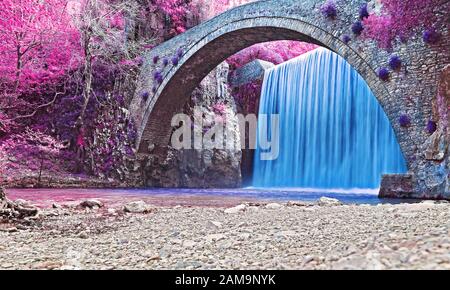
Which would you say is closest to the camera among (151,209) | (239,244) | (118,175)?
(239,244)

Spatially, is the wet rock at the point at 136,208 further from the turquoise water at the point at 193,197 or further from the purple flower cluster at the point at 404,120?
the purple flower cluster at the point at 404,120

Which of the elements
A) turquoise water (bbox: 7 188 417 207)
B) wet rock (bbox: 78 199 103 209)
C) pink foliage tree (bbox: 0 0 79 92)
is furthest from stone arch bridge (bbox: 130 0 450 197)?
wet rock (bbox: 78 199 103 209)

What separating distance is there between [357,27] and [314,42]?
178 cm

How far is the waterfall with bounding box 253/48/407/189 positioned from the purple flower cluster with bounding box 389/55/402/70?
3215 millimetres

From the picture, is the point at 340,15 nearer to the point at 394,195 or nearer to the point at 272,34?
the point at 272,34

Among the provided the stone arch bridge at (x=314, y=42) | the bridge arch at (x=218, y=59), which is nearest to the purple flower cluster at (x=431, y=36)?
the stone arch bridge at (x=314, y=42)

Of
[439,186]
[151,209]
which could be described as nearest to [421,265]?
[151,209]

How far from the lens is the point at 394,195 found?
807cm

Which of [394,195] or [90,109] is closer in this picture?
[394,195]

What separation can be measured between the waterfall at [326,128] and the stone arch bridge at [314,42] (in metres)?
2.40

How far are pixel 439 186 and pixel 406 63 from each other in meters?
2.77

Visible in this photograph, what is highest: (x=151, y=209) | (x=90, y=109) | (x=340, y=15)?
(x=340, y=15)

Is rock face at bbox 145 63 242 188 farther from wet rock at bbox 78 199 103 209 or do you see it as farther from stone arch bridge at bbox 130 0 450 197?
wet rock at bbox 78 199 103 209

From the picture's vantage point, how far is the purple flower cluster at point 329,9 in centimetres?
980
